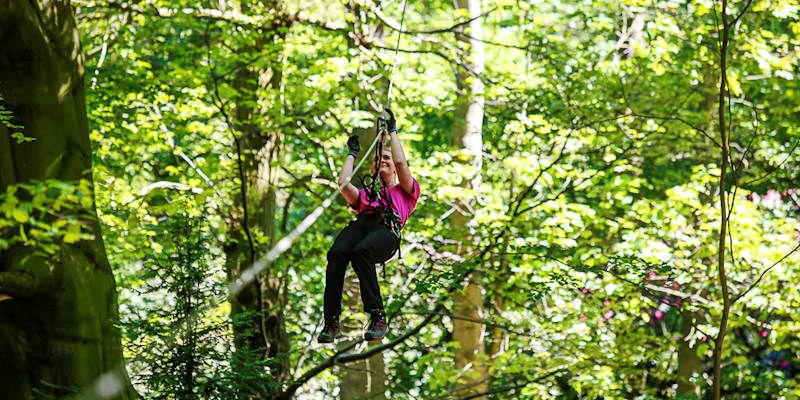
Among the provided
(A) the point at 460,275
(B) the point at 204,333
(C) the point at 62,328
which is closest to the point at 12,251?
(C) the point at 62,328

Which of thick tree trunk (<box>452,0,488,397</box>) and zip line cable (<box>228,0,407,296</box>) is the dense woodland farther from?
zip line cable (<box>228,0,407,296</box>)

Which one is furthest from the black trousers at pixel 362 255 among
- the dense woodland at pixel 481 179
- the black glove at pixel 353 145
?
the dense woodland at pixel 481 179

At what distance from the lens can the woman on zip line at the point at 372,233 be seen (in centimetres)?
518

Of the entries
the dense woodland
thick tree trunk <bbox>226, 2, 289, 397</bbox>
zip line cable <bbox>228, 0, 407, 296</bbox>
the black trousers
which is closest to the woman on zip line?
the black trousers

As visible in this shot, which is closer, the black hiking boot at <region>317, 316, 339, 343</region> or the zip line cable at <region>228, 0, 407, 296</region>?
the zip line cable at <region>228, 0, 407, 296</region>

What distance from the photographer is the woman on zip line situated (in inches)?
204

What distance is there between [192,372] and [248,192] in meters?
4.24

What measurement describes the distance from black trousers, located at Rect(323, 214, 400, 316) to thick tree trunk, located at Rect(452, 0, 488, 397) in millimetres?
4736

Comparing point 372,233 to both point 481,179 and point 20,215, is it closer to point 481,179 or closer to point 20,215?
point 20,215

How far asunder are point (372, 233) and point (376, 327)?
0.55 m

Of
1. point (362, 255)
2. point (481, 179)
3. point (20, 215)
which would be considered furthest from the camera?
point (481, 179)

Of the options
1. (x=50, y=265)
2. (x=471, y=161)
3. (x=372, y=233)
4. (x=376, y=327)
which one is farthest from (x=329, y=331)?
(x=471, y=161)

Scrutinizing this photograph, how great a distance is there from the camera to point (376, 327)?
524 centimetres

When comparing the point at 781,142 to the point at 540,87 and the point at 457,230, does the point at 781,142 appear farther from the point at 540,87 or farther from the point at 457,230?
the point at 457,230
